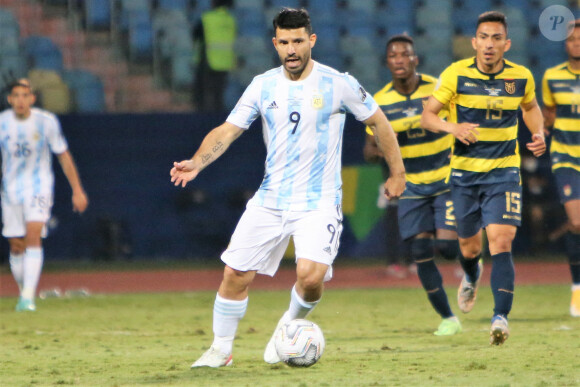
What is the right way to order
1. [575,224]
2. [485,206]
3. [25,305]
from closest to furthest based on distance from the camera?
[485,206] < [575,224] < [25,305]

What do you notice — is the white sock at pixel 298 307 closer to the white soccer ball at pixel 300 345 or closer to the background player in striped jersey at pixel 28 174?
the white soccer ball at pixel 300 345

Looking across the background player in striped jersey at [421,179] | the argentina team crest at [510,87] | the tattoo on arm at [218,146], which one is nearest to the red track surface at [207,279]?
the background player in striped jersey at [421,179]

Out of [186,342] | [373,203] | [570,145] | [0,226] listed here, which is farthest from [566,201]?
[0,226]

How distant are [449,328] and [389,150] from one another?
2.42 m

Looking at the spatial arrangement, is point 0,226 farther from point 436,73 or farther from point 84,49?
point 436,73

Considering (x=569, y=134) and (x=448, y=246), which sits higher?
(x=569, y=134)

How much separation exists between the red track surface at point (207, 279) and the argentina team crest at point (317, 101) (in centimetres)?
690

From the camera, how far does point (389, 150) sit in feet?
21.5

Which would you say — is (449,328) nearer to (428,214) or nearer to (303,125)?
(428,214)

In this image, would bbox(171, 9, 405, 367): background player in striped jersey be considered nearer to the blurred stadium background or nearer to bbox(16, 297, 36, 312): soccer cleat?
bbox(16, 297, 36, 312): soccer cleat

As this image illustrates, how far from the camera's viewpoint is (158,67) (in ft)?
54.6

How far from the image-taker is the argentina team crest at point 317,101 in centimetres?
642

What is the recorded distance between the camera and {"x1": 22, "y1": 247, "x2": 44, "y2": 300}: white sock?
36.3ft

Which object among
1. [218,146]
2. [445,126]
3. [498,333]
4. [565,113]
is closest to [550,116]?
[565,113]
